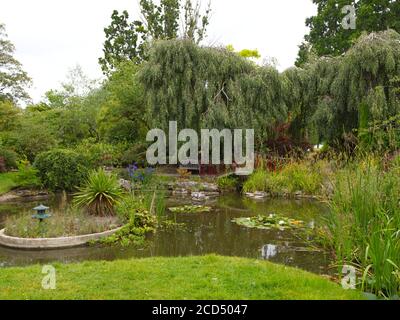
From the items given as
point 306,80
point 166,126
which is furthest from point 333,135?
point 166,126

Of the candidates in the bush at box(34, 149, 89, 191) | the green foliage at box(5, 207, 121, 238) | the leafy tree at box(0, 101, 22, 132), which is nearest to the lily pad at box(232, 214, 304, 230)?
the green foliage at box(5, 207, 121, 238)

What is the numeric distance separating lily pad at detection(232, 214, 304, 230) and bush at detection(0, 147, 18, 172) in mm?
9296

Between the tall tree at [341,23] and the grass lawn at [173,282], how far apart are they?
17.7 m

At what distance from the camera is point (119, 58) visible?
1123 inches

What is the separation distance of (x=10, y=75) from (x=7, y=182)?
23.8ft

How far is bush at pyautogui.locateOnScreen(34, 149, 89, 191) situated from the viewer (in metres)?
12.0

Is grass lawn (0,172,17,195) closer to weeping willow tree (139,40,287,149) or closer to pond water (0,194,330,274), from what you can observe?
pond water (0,194,330,274)

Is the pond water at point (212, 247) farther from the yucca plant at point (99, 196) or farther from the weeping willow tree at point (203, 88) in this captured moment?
the weeping willow tree at point (203, 88)

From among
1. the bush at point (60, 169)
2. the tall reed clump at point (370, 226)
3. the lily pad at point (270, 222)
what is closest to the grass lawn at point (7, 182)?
the bush at point (60, 169)

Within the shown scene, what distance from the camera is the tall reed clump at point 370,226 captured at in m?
3.61

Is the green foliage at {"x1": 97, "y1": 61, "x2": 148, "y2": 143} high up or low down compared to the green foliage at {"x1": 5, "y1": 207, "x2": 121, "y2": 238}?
up
